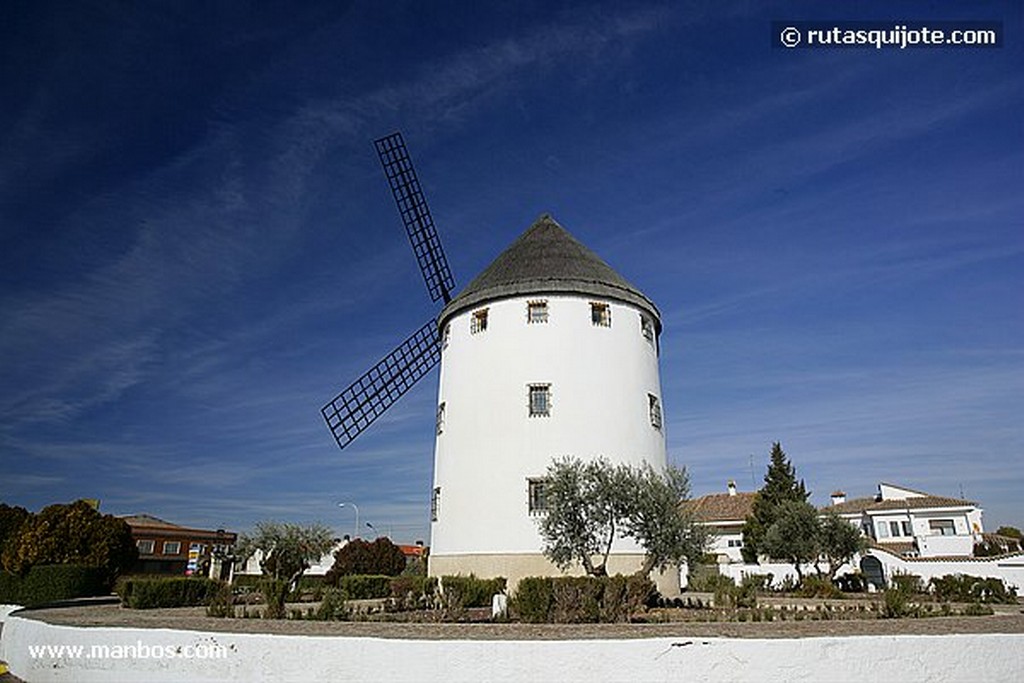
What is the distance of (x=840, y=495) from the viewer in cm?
5431

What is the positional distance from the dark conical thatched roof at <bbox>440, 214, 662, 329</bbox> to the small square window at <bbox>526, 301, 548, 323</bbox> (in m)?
0.42

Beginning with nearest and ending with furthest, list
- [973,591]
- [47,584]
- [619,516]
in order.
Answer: [619,516], [47,584], [973,591]

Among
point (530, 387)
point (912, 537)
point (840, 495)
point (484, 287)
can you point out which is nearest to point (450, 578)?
point (530, 387)

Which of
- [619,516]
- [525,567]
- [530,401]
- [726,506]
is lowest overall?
[525,567]

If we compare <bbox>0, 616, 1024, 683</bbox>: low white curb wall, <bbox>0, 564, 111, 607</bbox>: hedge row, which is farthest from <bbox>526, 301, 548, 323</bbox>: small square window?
<bbox>0, 564, 111, 607</bbox>: hedge row

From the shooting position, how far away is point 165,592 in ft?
59.5

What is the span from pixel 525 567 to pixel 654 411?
23.3ft

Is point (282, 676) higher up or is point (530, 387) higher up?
point (530, 387)

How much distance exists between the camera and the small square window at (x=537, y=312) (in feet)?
72.8

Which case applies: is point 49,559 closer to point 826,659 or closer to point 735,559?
point 826,659

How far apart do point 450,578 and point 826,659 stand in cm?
1237

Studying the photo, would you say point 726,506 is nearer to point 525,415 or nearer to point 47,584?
point 525,415

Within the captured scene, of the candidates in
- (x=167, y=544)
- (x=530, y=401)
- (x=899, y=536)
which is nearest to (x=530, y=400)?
(x=530, y=401)

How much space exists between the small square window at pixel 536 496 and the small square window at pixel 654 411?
4.71 metres
